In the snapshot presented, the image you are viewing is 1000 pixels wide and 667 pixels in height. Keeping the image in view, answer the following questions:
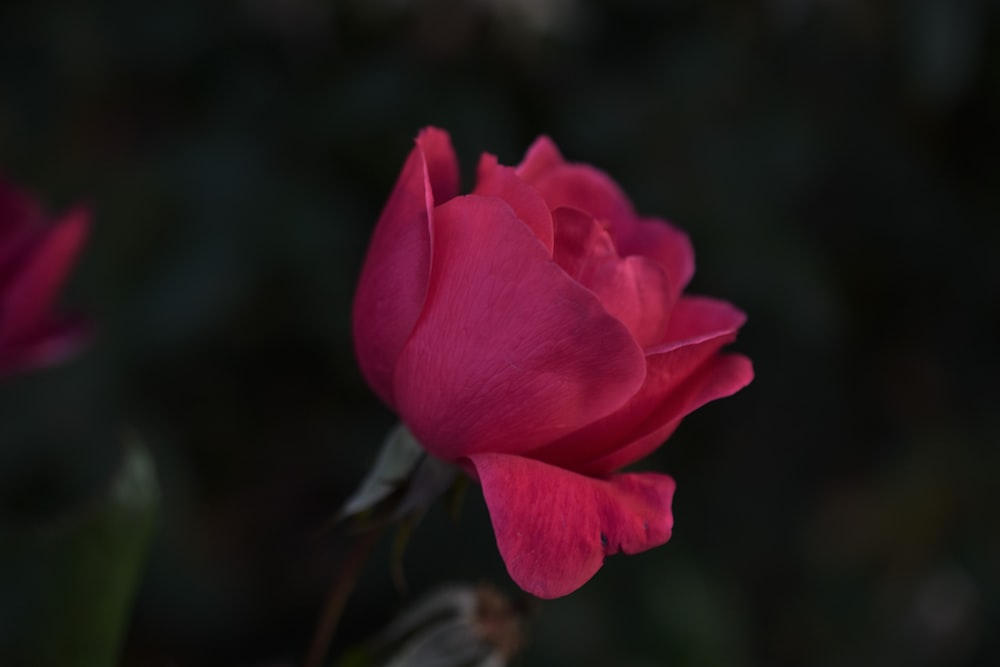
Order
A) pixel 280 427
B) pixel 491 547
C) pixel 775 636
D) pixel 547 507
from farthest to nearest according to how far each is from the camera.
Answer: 1. pixel 775 636
2. pixel 280 427
3. pixel 491 547
4. pixel 547 507

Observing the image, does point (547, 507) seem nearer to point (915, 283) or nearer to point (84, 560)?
point (84, 560)

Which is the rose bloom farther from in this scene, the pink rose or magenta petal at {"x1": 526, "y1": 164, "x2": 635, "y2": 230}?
the pink rose

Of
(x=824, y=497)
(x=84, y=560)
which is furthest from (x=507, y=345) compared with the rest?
(x=824, y=497)

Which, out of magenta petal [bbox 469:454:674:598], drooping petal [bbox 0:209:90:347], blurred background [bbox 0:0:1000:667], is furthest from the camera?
blurred background [bbox 0:0:1000:667]

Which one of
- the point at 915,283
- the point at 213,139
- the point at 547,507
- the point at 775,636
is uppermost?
the point at 547,507

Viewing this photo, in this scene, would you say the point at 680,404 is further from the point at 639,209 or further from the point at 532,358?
the point at 639,209

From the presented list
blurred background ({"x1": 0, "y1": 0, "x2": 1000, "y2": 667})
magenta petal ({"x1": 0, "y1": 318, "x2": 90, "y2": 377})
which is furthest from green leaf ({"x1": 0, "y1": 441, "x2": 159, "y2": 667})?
Answer: blurred background ({"x1": 0, "y1": 0, "x2": 1000, "y2": 667})

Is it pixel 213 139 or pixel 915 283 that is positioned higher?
pixel 213 139

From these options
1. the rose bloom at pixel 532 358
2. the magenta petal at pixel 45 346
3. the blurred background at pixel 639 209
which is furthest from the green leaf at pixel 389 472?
the blurred background at pixel 639 209
